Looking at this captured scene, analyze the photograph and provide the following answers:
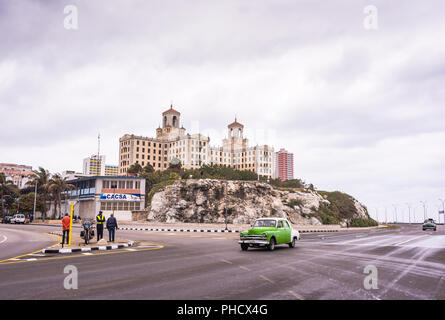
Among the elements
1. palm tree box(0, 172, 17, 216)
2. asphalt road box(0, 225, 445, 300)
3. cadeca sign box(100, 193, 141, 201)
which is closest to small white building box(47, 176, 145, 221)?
cadeca sign box(100, 193, 141, 201)

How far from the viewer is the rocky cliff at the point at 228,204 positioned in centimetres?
6969

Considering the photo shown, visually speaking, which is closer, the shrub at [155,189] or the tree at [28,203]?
the shrub at [155,189]

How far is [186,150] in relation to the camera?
14262 centimetres

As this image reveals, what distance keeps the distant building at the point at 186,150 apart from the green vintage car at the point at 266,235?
12170cm

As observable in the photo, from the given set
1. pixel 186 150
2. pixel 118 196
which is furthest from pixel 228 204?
pixel 186 150

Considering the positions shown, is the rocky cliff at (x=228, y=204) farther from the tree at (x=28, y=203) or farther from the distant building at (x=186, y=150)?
the distant building at (x=186, y=150)

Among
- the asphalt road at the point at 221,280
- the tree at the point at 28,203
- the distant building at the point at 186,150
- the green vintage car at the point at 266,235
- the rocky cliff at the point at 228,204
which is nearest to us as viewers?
the asphalt road at the point at 221,280

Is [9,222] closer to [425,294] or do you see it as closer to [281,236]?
[281,236]

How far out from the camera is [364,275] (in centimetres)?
988

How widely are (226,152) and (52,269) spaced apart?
149 m

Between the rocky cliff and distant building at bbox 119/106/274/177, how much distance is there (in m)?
66.1

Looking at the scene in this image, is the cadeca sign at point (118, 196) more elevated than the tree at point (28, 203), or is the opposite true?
the cadeca sign at point (118, 196)

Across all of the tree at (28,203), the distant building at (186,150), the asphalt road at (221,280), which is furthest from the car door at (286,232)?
the distant building at (186,150)
